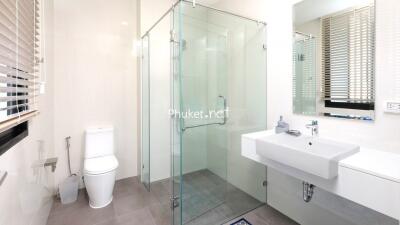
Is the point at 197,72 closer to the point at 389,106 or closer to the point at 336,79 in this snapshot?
the point at 336,79

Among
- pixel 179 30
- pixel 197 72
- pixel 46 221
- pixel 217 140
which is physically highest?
pixel 179 30

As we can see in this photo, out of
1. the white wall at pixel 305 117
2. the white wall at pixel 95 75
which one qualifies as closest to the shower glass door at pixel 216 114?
the white wall at pixel 305 117

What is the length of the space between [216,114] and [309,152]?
111 cm

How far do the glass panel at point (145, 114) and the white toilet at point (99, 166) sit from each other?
1.37ft

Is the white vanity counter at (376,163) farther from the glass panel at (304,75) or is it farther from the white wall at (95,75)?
the white wall at (95,75)

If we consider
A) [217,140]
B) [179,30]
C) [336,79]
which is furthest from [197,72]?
[336,79]

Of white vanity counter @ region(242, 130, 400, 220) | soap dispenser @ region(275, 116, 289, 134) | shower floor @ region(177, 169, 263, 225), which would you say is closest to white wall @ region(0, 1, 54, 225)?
shower floor @ region(177, 169, 263, 225)

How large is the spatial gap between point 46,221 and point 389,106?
9.83ft

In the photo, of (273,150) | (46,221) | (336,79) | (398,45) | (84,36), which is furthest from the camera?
(84,36)

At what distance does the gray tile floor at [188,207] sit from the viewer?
1.93 metres

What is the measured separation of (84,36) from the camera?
249 centimetres

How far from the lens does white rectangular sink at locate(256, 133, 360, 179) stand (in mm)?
1132

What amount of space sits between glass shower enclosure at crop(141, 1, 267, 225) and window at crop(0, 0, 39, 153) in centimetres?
105

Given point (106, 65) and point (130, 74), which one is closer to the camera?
point (106, 65)
